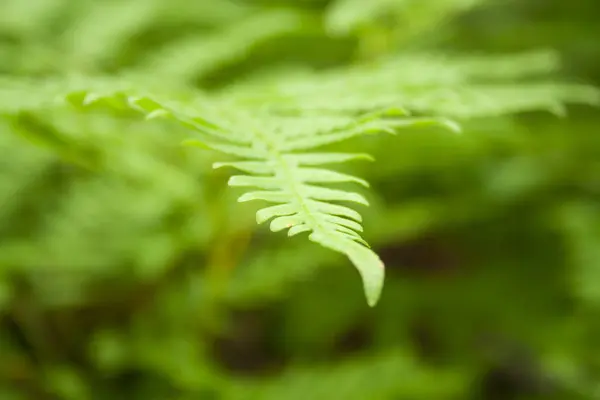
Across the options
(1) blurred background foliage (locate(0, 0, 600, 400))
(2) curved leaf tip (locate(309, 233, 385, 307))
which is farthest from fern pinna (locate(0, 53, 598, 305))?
(1) blurred background foliage (locate(0, 0, 600, 400))

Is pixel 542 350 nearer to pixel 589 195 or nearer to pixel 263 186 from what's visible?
pixel 589 195

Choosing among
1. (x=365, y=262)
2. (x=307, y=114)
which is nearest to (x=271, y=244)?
(x=307, y=114)

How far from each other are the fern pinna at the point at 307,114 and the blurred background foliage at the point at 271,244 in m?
0.11

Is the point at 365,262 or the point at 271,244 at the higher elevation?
the point at 271,244

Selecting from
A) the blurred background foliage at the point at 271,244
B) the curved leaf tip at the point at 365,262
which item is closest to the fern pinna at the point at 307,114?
the curved leaf tip at the point at 365,262

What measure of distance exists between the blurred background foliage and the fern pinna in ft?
0.36

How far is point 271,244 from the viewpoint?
1106 mm

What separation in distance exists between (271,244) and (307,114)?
0.48 m

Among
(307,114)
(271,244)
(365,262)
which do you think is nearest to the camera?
(365,262)

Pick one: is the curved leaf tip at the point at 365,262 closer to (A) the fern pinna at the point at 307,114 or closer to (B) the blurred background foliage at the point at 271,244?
(A) the fern pinna at the point at 307,114

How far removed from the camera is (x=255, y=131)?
57 cm

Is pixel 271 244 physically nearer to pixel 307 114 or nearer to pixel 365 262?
pixel 307 114

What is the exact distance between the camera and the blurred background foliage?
2.92 ft

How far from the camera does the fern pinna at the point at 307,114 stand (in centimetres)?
43
